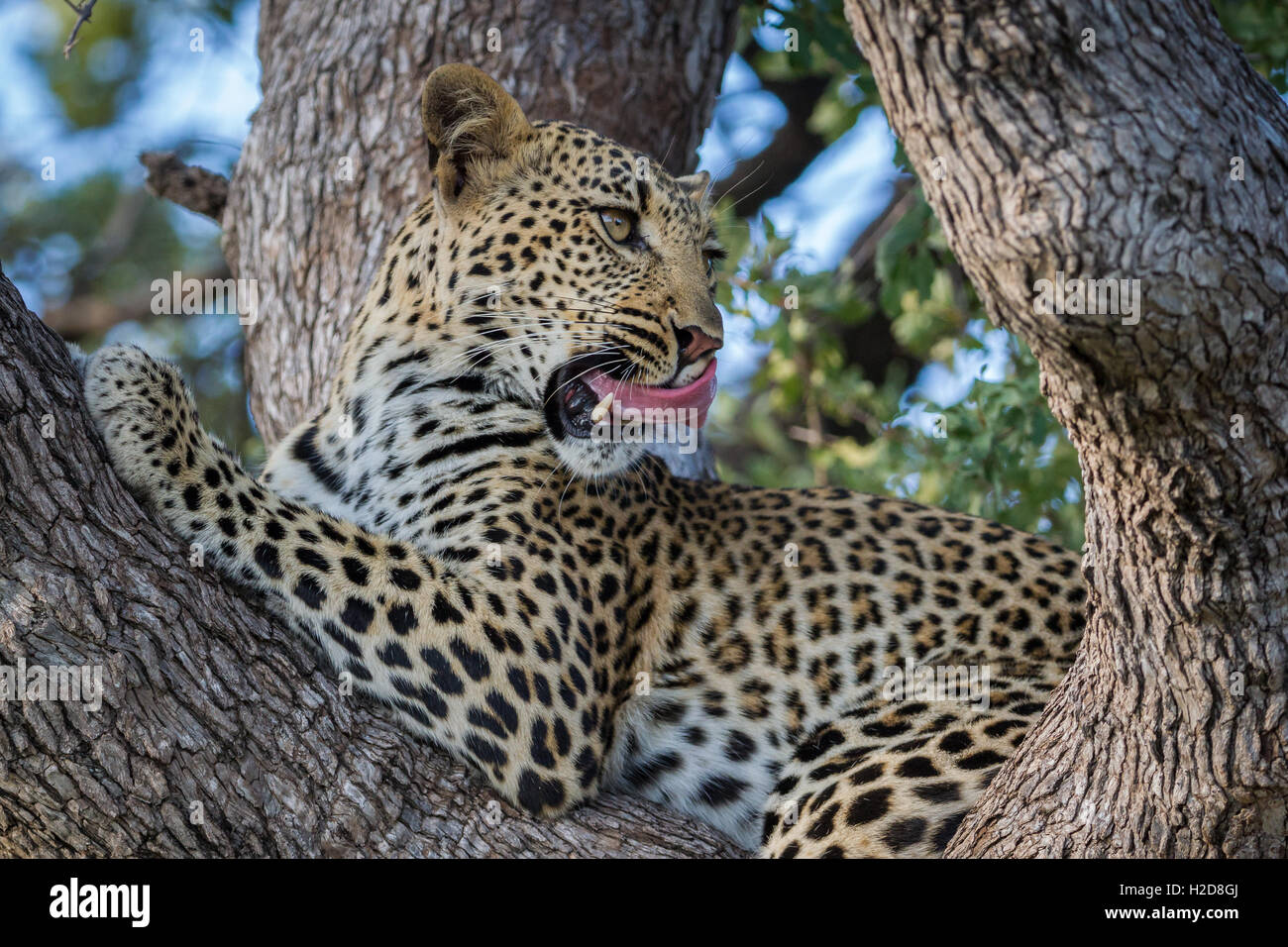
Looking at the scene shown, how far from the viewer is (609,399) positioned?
560 cm

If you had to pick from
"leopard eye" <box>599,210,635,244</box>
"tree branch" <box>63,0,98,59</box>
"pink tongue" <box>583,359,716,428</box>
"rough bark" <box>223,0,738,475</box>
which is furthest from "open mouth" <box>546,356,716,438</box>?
"tree branch" <box>63,0,98,59</box>

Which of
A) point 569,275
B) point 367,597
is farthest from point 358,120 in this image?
point 367,597

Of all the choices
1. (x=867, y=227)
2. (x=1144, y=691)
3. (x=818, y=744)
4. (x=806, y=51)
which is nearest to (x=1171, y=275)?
(x=1144, y=691)

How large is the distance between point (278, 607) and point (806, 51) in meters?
5.13

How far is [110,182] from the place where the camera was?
1355 centimetres

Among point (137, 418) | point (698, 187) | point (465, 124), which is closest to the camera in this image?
point (137, 418)

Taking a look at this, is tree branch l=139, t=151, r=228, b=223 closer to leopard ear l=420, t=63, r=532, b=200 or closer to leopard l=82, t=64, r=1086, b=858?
leopard l=82, t=64, r=1086, b=858

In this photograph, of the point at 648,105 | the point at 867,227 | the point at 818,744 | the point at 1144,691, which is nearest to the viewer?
the point at 1144,691

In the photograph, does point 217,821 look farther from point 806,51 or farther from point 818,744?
point 806,51

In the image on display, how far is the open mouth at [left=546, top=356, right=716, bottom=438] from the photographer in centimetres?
562

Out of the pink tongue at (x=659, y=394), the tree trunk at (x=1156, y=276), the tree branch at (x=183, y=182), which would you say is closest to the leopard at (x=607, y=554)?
the pink tongue at (x=659, y=394)

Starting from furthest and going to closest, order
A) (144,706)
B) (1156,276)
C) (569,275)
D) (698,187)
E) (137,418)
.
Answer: (698,187), (569,275), (137,418), (144,706), (1156,276)

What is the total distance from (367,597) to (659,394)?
152cm

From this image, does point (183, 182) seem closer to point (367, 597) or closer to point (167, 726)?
point (367, 597)
